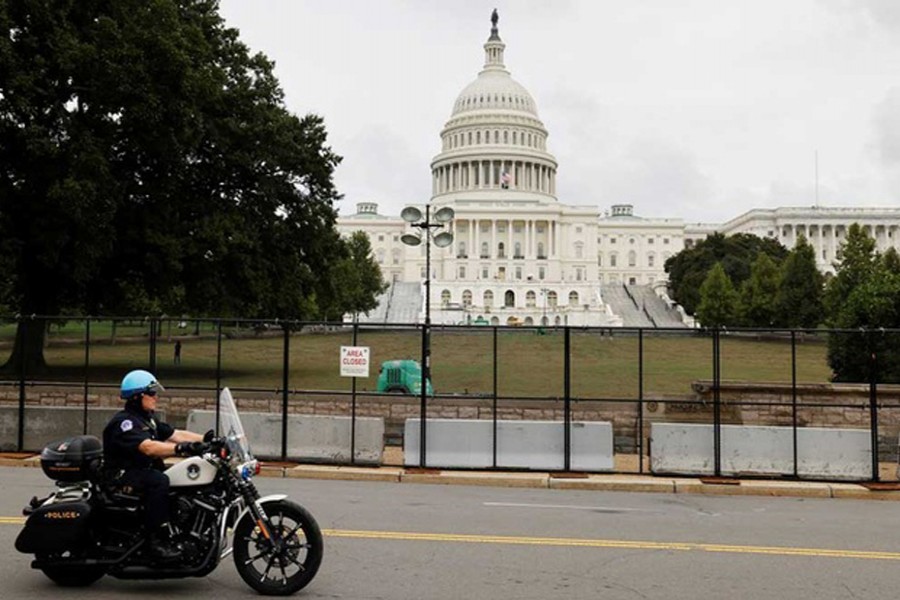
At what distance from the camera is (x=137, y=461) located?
7.03m

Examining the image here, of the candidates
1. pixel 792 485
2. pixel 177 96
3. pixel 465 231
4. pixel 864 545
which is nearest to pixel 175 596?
pixel 864 545

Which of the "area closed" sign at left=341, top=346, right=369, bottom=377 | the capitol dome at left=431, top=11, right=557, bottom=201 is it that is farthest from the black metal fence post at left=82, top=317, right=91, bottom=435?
the capitol dome at left=431, top=11, right=557, bottom=201

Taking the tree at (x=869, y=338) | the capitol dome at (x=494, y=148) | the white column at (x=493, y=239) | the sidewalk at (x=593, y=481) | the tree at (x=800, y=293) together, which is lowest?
the sidewalk at (x=593, y=481)

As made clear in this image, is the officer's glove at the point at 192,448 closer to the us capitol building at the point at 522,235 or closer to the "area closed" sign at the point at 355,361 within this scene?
the "area closed" sign at the point at 355,361

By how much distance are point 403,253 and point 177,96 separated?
132m

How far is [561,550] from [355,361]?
7921 millimetres

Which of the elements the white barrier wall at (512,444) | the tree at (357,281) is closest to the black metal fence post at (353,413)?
the white barrier wall at (512,444)

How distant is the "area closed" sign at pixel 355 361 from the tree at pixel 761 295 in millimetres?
65360

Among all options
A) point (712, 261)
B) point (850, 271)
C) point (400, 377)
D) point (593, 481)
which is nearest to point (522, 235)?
point (712, 261)

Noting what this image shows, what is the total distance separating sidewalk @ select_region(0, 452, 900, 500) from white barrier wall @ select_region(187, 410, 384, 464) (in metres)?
0.32

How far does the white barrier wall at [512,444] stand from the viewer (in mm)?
15539

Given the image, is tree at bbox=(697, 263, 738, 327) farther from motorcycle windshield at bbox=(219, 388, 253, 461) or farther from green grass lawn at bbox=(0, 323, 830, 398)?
motorcycle windshield at bbox=(219, 388, 253, 461)

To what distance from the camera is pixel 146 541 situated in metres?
7.00

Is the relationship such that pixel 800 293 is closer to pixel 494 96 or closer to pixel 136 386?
pixel 136 386
